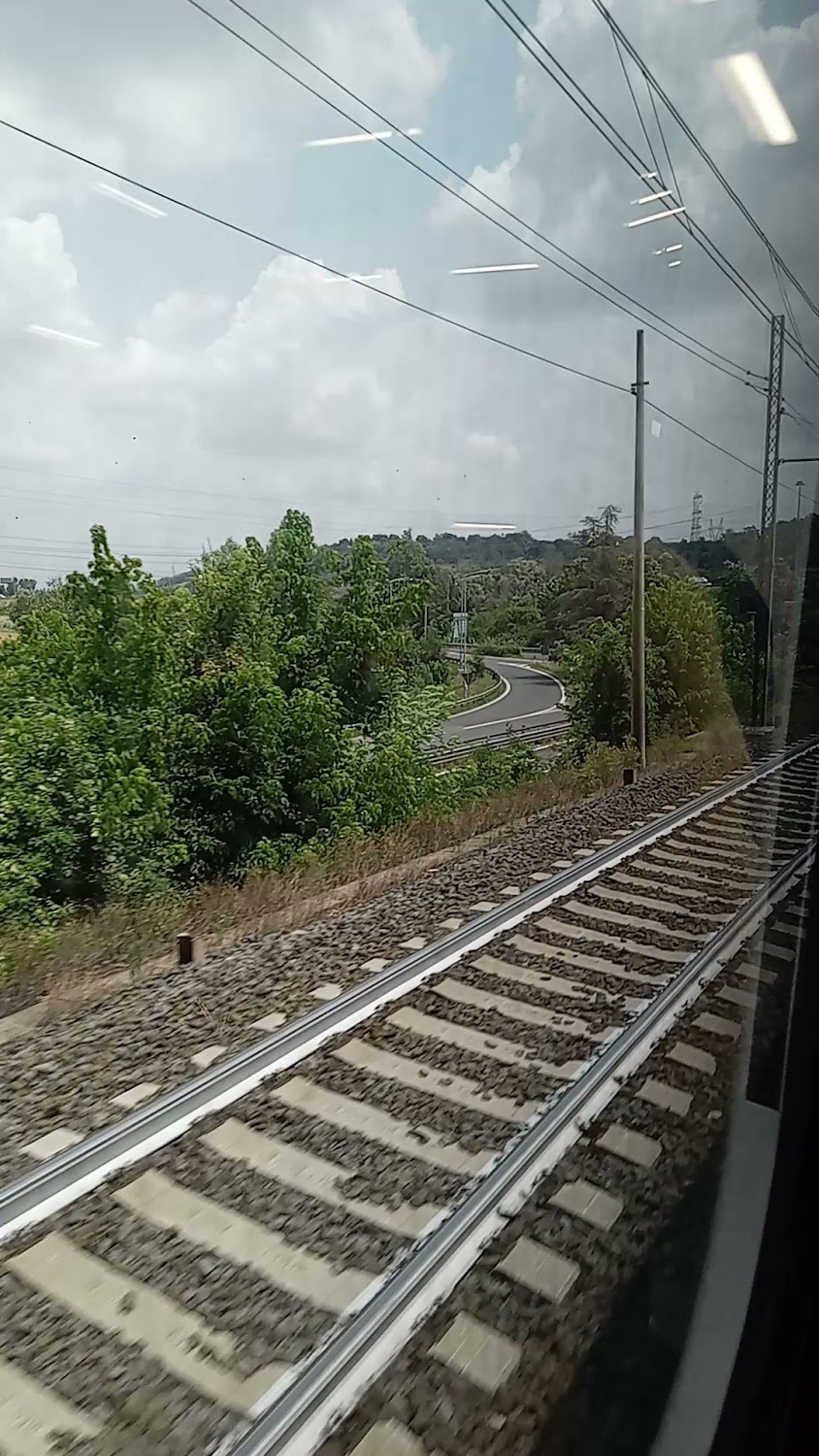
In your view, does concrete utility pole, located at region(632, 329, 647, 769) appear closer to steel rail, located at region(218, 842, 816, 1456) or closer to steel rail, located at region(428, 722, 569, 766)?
steel rail, located at region(428, 722, 569, 766)

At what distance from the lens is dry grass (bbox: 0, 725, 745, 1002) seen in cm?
189

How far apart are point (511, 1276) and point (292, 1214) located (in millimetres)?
333

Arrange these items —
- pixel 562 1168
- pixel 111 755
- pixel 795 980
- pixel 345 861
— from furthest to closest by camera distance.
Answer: pixel 345 861
pixel 111 755
pixel 795 980
pixel 562 1168

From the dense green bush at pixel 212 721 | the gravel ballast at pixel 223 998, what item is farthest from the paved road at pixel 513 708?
the gravel ballast at pixel 223 998

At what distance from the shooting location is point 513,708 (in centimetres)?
400

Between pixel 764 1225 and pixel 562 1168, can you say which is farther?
pixel 562 1168

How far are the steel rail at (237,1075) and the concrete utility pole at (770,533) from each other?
0.50 metres

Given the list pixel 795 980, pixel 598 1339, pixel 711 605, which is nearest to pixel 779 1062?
pixel 795 980

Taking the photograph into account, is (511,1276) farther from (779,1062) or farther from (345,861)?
(345,861)

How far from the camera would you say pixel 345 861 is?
2926 mm

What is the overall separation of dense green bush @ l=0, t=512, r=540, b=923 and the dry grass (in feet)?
0.21

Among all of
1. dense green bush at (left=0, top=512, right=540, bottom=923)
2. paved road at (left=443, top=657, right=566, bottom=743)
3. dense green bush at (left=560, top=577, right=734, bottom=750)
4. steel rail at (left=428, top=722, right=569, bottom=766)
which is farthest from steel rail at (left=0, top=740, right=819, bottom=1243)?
dense green bush at (left=560, top=577, right=734, bottom=750)

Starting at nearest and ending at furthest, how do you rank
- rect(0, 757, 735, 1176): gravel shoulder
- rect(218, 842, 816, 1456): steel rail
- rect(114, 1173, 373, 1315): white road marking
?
rect(218, 842, 816, 1456): steel rail
rect(114, 1173, 373, 1315): white road marking
rect(0, 757, 735, 1176): gravel shoulder

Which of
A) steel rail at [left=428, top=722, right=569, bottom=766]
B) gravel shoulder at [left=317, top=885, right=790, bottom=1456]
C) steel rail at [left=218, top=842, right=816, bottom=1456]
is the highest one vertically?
steel rail at [left=428, top=722, right=569, bottom=766]
